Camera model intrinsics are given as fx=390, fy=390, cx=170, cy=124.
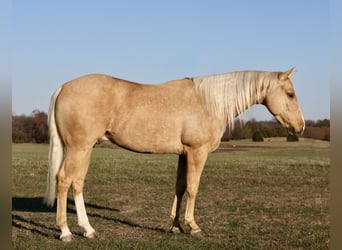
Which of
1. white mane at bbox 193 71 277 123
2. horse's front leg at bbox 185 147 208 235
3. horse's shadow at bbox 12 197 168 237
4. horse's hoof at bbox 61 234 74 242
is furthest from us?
horse's shadow at bbox 12 197 168 237

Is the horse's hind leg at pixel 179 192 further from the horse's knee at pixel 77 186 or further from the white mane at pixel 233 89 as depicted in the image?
the horse's knee at pixel 77 186

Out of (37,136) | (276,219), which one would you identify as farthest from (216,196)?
(37,136)

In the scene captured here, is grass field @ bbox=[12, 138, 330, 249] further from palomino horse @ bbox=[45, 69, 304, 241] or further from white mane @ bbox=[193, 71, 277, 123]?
white mane @ bbox=[193, 71, 277, 123]

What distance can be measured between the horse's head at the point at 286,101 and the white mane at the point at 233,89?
0.10 m

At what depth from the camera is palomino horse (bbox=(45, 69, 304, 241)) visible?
5.70 metres

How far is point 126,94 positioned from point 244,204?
494 cm

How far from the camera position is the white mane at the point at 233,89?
617cm

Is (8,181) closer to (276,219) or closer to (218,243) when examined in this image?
(218,243)

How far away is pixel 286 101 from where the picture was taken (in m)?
6.23

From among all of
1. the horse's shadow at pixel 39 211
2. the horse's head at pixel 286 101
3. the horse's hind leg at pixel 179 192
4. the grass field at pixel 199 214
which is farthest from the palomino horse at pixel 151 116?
the horse's shadow at pixel 39 211

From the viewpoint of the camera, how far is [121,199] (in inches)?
417

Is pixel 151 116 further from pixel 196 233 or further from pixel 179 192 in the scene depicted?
pixel 196 233

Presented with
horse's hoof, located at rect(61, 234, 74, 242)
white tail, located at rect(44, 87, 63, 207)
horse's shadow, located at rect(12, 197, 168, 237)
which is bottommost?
horse's shadow, located at rect(12, 197, 168, 237)

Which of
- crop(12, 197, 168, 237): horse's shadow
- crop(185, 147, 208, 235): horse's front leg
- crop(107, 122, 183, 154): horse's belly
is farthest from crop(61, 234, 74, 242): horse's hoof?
crop(185, 147, 208, 235): horse's front leg
